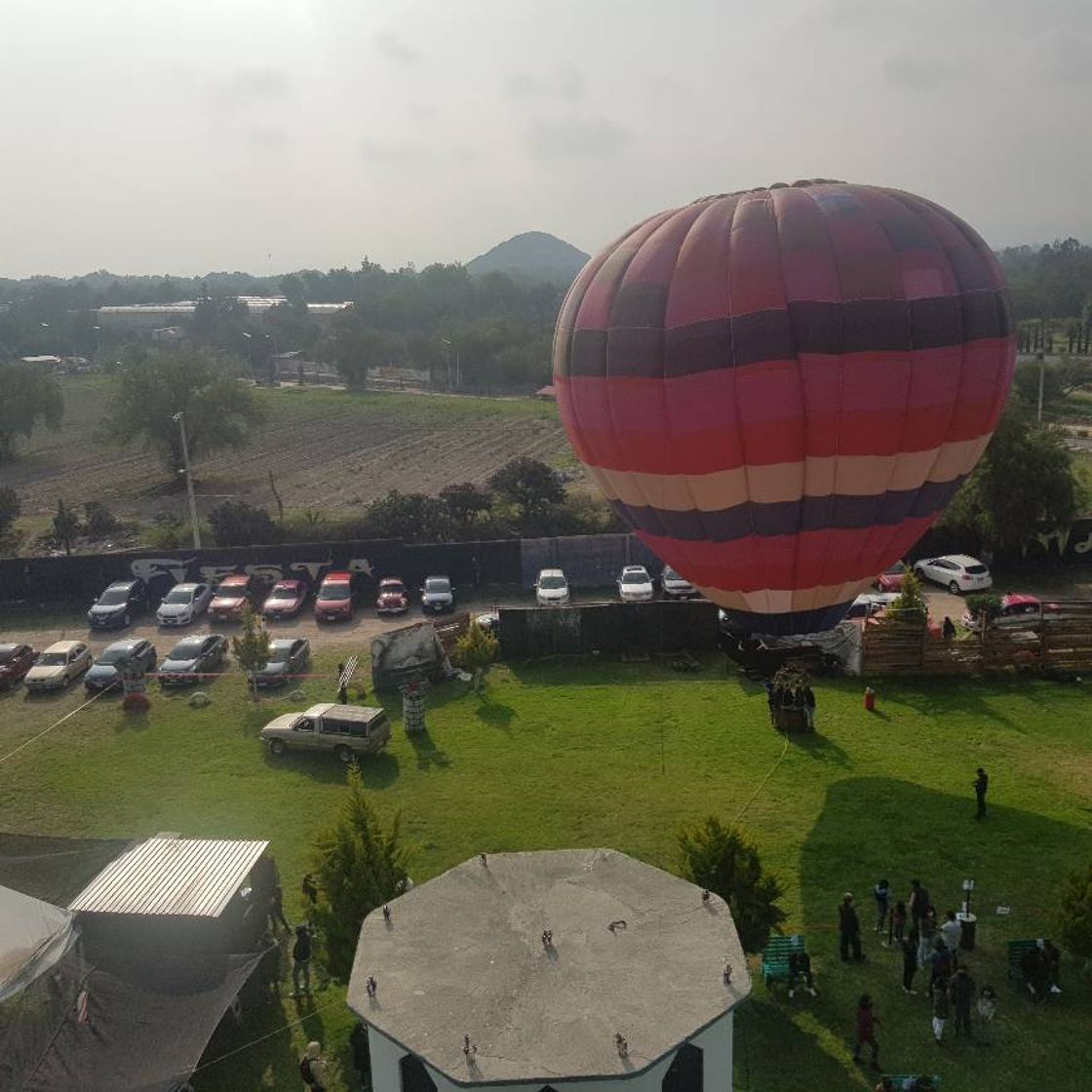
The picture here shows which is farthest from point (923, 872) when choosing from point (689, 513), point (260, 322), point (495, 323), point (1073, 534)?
point (260, 322)

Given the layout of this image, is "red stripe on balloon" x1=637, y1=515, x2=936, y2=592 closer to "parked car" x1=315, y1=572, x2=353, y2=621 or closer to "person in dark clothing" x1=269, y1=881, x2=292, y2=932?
"person in dark clothing" x1=269, y1=881, x2=292, y2=932

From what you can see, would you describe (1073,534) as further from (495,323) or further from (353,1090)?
(495,323)

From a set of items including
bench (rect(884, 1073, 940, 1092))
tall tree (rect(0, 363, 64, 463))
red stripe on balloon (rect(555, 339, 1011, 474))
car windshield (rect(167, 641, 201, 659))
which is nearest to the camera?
bench (rect(884, 1073, 940, 1092))

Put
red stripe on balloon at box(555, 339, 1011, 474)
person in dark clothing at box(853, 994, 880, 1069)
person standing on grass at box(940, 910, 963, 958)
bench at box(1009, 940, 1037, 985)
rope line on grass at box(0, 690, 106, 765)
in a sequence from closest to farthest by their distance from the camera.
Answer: person in dark clothing at box(853, 994, 880, 1069)
bench at box(1009, 940, 1037, 985)
person standing on grass at box(940, 910, 963, 958)
red stripe on balloon at box(555, 339, 1011, 474)
rope line on grass at box(0, 690, 106, 765)

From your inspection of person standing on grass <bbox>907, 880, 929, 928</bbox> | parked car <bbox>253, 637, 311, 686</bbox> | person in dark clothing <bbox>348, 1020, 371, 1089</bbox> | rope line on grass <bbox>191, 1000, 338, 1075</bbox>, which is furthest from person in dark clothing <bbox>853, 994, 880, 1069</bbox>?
parked car <bbox>253, 637, 311, 686</bbox>

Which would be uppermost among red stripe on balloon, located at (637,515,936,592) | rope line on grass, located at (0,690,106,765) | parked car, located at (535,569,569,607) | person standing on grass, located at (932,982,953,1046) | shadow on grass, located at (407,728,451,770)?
red stripe on balloon, located at (637,515,936,592)

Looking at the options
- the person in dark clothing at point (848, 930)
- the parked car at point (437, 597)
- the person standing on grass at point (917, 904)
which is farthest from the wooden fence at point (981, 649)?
the parked car at point (437, 597)

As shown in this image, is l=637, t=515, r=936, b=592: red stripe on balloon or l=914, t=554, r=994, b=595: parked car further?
l=914, t=554, r=994, b=595: parked car
